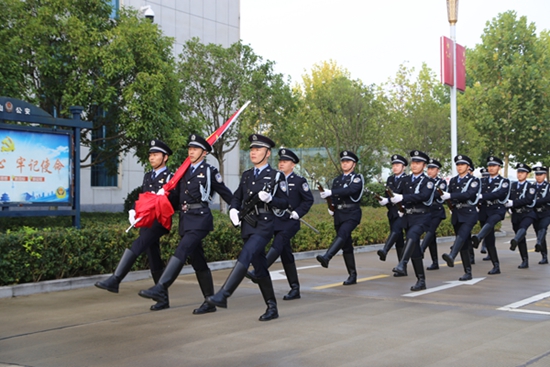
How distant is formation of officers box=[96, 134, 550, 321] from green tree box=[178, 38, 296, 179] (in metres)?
10.8

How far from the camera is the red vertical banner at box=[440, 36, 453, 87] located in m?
23.5

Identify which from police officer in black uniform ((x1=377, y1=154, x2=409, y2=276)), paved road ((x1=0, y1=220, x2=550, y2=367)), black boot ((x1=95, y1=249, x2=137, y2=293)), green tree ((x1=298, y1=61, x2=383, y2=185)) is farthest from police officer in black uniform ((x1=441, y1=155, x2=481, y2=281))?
green tree ((x1=298, y1=61, x2=383, y2=185))

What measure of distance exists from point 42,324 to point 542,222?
10103 millimetres

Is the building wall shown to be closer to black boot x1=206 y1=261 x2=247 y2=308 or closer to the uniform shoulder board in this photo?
the uniform shoulder board

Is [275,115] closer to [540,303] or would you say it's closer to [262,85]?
[262,85]

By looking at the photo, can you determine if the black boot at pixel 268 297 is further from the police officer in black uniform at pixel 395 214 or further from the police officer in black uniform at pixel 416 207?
the police officer in black uniform at pixel 395 214

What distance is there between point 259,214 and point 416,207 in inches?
138

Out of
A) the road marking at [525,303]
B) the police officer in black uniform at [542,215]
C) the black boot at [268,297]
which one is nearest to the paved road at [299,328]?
the road marking at [525,303]

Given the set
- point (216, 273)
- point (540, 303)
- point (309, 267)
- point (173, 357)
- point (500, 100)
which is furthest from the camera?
point (500, 100)

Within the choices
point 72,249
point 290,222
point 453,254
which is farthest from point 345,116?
point 290,222

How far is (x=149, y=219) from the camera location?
338 inches

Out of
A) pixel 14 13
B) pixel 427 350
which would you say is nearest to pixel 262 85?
pixel 14 13

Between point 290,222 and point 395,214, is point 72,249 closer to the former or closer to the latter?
point 290,222

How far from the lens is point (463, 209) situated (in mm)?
11984
